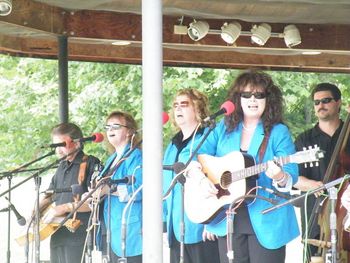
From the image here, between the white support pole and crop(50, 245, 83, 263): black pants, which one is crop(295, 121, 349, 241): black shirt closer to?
crop(50, 245, 83, 263): black pants

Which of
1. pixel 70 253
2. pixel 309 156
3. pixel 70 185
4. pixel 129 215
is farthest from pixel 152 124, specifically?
pixel 70 253

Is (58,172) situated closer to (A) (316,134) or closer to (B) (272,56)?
(A) (316,134)

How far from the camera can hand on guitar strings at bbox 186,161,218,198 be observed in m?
5.97

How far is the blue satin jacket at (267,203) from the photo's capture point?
18.5 ft

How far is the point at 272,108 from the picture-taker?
5953 mm

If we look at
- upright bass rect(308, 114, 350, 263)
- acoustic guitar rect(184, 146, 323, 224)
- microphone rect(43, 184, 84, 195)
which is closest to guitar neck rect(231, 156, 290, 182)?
acoustic guitar rect(184, 146, 323, 224)

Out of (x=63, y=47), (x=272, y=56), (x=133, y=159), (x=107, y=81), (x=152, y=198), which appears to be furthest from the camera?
(x=107, y=81)

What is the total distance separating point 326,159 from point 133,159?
152 cm

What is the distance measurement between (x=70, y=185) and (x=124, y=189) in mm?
877

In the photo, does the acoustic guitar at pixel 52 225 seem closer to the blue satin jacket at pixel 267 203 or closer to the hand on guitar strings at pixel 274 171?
the blue satin jacket at pixel 267 203

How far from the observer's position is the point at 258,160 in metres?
5.79

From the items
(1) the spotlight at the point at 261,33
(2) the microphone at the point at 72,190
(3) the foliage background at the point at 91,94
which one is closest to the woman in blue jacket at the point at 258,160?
(2) the microphone at the point at 72,190

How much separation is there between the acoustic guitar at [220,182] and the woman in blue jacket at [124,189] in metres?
0.58

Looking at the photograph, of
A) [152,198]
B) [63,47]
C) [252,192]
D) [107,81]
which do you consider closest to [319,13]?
[63,47]
